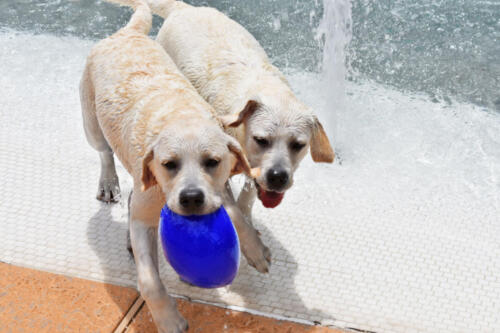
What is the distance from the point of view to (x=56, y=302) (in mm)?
3576

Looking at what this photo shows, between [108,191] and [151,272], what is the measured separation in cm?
135

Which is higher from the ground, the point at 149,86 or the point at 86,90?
the point at 149,86

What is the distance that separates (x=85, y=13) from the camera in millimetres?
8062

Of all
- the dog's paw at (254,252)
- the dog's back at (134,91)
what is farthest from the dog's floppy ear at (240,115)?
the dog's paw at (254,252)

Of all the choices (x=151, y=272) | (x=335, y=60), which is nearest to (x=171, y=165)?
(x=151, y=272)

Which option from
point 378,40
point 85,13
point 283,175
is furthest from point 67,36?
point 283,175

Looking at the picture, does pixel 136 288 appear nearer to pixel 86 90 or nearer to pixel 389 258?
pixel 86 90

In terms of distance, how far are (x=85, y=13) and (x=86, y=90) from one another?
437 cm

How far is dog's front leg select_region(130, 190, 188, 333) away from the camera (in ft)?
10.6

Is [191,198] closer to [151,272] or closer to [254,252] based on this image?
[151,272]

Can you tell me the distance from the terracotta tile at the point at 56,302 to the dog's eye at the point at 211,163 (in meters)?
1.10

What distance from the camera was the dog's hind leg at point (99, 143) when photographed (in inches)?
161

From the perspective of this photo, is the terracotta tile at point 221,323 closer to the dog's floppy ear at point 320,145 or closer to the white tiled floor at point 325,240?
the white tiled floor at point 325,240

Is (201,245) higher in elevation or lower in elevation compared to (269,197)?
higher
